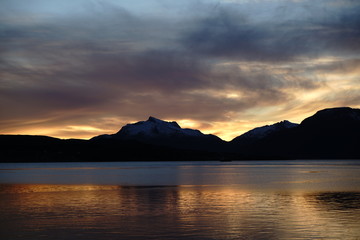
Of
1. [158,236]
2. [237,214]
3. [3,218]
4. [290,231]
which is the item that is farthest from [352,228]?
[3,218]

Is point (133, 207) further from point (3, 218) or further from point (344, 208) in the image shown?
point (344, 208)

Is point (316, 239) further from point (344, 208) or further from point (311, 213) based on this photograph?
point (344, 208)

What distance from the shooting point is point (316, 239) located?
29.6 meters

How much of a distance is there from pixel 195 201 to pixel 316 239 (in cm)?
2587

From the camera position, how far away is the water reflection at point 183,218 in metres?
32.2

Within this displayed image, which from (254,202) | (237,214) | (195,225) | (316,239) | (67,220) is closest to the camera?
(316,239)

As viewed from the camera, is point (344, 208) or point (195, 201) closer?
point (344, 208)

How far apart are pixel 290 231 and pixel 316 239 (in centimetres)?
345

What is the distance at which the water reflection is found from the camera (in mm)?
32188

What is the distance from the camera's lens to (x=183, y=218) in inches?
1566

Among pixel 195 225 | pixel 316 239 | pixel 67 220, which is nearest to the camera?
pixel 316 239

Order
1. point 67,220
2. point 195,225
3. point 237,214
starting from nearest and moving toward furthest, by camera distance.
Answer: point 195,225 < point 67,220 < point 237,214

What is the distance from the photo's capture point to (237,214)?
41.8m

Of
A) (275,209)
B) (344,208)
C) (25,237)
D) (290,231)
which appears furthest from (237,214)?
(25,237)
